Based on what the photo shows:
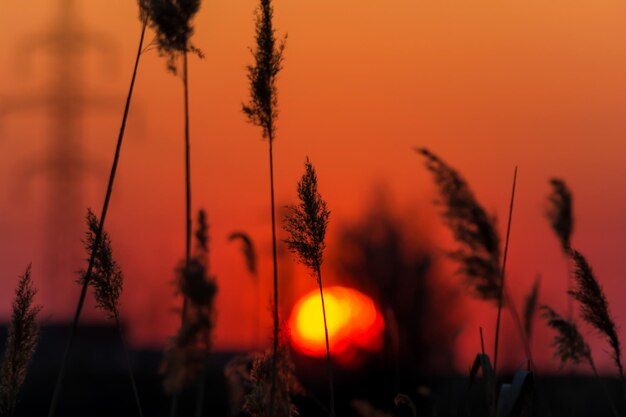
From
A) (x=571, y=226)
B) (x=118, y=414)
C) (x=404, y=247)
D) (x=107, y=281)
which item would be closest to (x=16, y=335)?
(x=107, y=281)

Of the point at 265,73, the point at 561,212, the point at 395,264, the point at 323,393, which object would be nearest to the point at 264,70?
the point at 265,73

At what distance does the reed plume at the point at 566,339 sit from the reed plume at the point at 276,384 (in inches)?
36.6

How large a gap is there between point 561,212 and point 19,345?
7.43 feet

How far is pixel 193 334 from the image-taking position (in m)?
2.83

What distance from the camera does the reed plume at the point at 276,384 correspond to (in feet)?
11.9

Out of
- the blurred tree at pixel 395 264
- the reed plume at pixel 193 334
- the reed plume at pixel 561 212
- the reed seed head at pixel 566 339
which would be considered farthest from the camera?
the blurred tree at pixel 395 264

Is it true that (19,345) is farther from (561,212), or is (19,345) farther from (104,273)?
(561,212)

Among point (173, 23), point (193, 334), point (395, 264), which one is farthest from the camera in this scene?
point (395, 264)

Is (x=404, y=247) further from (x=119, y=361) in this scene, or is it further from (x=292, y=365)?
(x=292, y=365)

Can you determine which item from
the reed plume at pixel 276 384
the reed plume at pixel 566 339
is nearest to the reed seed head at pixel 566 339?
the reed plume at pixel 566 339

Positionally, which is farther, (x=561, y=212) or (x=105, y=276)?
(x=561, y=212)

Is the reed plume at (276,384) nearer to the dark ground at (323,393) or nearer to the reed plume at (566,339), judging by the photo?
the dark ground at (323,393)

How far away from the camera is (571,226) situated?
5.00 meters

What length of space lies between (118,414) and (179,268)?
1009 centimetres
